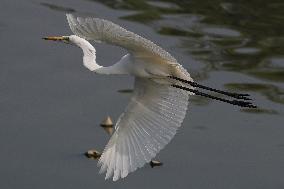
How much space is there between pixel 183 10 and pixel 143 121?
377cm

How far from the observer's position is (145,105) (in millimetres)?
4969

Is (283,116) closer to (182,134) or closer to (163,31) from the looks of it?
(182,134)

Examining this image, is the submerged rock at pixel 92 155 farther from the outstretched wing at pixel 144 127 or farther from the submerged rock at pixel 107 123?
the outstretched wing at pixel 144 127

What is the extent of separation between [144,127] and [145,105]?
0.37 ft

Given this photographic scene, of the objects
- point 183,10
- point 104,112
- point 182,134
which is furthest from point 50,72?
point 183,10

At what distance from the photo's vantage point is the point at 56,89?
6738 mm

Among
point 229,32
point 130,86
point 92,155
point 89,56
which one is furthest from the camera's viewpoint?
point 229,32

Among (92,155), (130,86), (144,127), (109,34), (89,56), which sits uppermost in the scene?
(109,34)

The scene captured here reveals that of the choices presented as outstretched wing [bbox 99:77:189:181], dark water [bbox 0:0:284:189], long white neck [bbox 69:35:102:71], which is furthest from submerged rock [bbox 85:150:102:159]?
long white neck [bbox 69:35:102:71]

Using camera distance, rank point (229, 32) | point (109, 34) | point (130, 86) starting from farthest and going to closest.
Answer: point (229, 32) → point (130, 86) → point (109, 34)

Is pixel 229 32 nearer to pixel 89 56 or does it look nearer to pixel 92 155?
pixel 92 155

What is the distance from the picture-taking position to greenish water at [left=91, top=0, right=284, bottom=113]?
732cm

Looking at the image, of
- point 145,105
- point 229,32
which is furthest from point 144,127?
point 229,32

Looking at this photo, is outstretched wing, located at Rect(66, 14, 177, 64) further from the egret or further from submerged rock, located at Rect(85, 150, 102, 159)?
submerged rock, located at Rect(85, 150, 102, 159)
